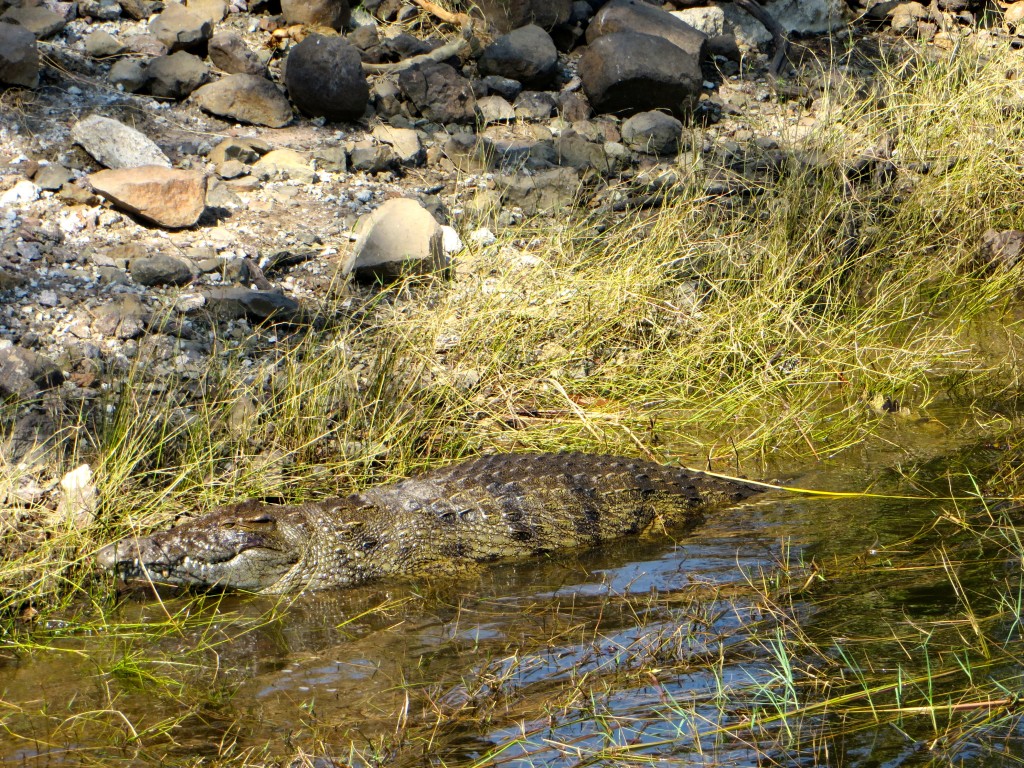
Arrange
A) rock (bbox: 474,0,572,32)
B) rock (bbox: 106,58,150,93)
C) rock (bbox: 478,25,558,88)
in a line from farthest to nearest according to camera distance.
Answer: rock (bbox: 474,0,572,32)
rock (bbox: 478,25,558,88)
rock (bbox: 106,58,150,93)

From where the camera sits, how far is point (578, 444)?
4.99m

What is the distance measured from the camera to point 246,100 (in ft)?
23.8

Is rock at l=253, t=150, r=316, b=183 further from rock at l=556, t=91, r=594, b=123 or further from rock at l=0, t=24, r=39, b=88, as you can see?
rock at l=556, t=91, r=594, b=123

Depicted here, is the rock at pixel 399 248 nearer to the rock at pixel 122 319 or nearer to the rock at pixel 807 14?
the rock at pixel 122 319

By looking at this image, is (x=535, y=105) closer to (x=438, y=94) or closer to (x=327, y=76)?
(x=438, y=94)

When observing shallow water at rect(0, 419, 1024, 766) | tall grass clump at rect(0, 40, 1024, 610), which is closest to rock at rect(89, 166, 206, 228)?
tall grass clump at rect(0, 40, 1024, 610)

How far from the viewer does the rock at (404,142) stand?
7.21 meters

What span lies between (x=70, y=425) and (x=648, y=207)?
398cm

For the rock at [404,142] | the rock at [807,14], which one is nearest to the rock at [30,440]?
the rock at [404,142]

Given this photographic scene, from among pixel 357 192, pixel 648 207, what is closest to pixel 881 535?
pixel 648 207

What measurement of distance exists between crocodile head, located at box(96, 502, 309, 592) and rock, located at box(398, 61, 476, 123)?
4.29 metres

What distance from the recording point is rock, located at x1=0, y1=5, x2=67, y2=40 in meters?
7.19

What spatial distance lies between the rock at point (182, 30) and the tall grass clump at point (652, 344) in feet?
9.31

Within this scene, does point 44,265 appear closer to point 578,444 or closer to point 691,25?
point 578,444
